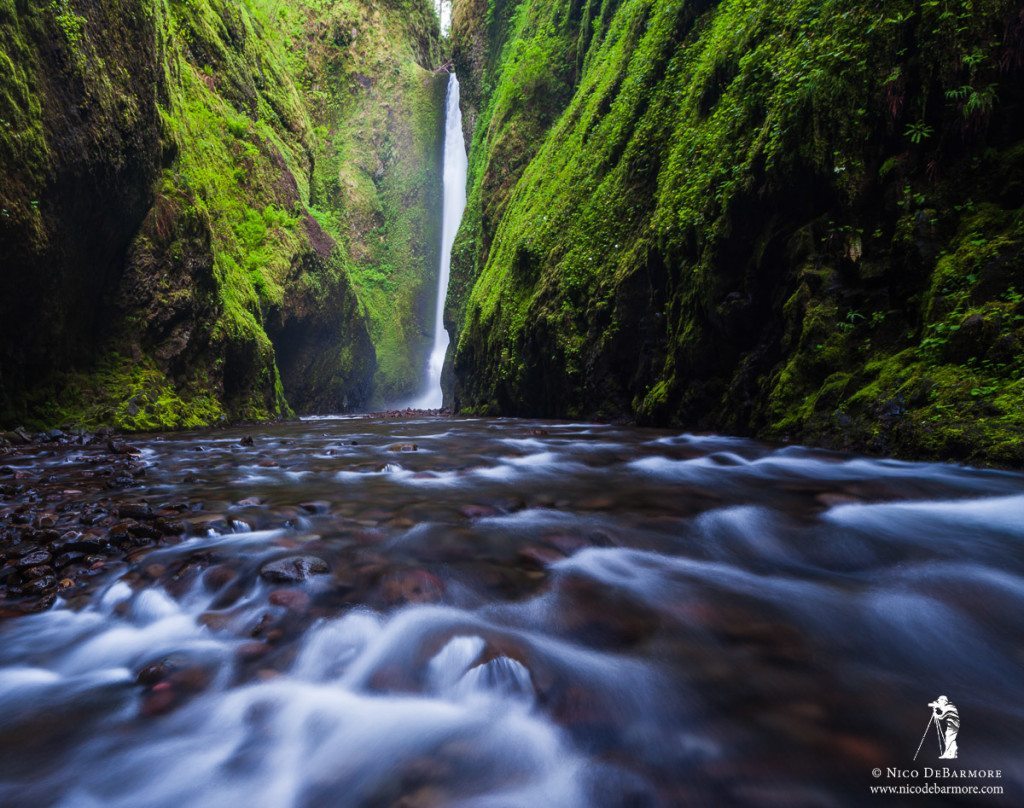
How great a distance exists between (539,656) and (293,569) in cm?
113

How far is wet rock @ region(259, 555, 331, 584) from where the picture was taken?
217 centimetres

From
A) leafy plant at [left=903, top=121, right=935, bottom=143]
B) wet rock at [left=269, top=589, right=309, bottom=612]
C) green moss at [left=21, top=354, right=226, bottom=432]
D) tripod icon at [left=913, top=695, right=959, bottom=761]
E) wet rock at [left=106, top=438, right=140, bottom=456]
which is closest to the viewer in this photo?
tripod icon at [left=913, top=695, right=959, bottom=761]

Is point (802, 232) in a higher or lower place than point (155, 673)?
higher

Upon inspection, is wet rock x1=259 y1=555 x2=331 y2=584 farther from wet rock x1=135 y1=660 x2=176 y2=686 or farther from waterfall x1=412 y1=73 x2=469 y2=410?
waterfall x1=412 y1=73 x2=469 y2=410

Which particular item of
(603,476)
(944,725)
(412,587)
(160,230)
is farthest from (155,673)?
(160,230)

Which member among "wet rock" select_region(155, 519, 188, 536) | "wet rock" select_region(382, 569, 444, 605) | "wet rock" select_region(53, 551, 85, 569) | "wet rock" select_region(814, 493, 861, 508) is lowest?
"wet rock" select_region(53, 551, 85, 569)

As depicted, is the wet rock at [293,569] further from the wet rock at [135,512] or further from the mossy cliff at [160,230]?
the mossy cliff at [160,230]

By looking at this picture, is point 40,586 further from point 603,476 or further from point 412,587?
point 603,476

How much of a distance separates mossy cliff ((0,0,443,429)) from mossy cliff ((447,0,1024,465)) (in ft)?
20.3

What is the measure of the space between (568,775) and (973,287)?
3.76 m

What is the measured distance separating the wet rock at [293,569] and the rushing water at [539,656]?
5cm

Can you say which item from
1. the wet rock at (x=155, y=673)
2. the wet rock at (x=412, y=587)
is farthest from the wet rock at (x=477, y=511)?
the wet rock at (x=155, y=673)

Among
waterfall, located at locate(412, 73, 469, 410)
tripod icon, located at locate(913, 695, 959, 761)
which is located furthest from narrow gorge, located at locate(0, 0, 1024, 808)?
waterfall, located at locate(412, 73, 469, 410)

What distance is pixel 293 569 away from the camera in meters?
2.22
